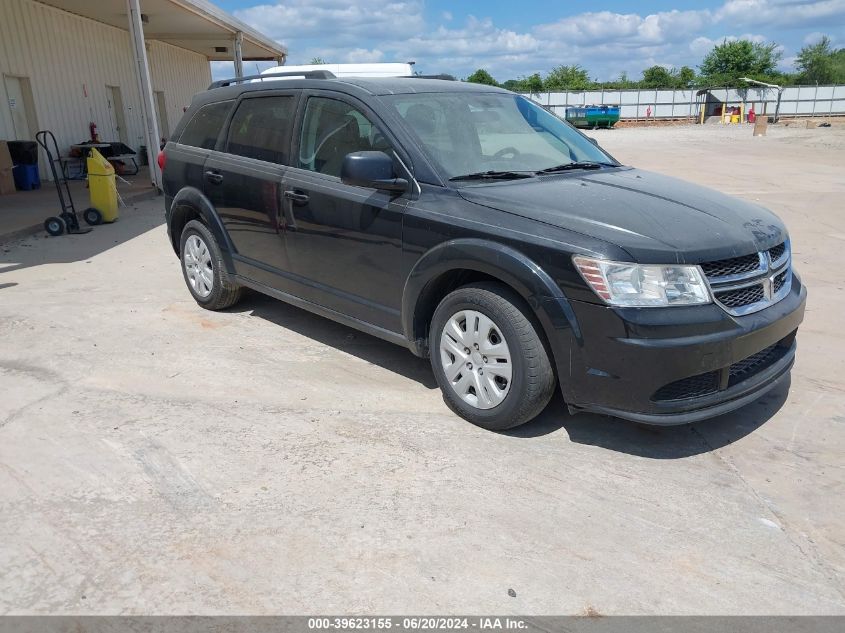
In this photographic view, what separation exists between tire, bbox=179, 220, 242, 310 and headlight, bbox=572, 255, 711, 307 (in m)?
3.41

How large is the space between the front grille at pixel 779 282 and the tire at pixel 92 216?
973 cm

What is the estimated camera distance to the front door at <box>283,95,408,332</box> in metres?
4.14

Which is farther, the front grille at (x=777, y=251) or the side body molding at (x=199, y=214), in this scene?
the side body molding at (x=199, y=214)

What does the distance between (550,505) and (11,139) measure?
15887mm

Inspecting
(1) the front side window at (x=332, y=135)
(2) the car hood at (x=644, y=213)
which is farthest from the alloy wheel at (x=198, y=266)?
(2) the car hood at (x=644, y=213)

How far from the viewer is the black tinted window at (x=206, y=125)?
561cm

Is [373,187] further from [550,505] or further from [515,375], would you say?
[550,505]

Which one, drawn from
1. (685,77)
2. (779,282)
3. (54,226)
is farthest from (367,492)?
Answer: (685,77)

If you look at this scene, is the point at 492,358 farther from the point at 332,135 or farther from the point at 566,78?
the point at 566,78

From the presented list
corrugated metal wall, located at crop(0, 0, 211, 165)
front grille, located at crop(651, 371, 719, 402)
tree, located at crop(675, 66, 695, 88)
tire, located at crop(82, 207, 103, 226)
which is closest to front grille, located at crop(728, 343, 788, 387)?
front grille, located at crop(651, 371, 719, 402)

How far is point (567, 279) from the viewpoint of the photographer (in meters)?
3.27

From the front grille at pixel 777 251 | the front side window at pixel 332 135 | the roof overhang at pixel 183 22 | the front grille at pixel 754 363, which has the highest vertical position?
the roof overhang at pixel 183 22

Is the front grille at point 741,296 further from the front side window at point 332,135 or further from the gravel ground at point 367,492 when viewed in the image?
the front side window at point 332,135

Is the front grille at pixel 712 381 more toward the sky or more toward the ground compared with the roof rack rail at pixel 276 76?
more toward the ground
